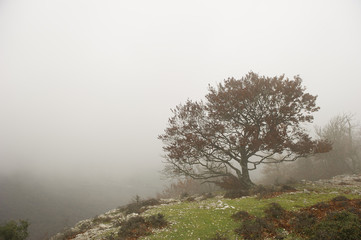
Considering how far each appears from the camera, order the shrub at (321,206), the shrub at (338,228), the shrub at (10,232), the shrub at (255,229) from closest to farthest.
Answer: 1. the shrub at (338,228)
2. the shrub at (255,229)
3. the shrub at (321,206)
4. the shrub at (10,232)

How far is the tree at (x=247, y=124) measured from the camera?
1024 inches

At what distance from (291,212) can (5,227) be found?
25717 millimetres

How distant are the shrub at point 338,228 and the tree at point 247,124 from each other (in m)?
13.7

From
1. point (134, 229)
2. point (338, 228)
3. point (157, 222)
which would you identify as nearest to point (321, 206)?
point (338, 228)

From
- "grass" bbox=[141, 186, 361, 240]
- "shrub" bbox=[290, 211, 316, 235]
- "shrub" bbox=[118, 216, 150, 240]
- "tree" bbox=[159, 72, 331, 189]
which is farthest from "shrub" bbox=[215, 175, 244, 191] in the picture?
"shrub" bbox=[118, 216, 150, 240]

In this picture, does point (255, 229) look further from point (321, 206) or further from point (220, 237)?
point (321, 206)

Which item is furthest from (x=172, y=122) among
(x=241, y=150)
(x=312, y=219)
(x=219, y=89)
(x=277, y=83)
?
(x=312, y=219)

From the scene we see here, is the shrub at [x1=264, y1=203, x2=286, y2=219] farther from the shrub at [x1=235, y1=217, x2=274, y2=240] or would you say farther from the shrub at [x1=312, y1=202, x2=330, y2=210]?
the shrub at [x1=312, y1=202, x2=330, y2=210]

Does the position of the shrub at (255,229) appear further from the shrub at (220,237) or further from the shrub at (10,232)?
the shrub at (10,232)

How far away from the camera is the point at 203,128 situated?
28656 mm

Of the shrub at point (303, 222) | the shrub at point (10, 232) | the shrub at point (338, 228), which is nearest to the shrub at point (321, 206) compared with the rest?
the shrub at point (303, 222)

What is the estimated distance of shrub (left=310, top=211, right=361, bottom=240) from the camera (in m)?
9.43

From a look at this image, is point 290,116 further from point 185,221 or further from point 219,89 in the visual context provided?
point 185,221

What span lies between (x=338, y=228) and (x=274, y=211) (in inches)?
200
